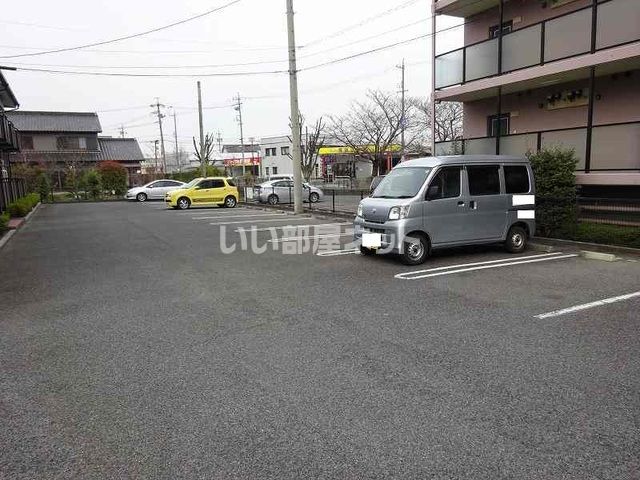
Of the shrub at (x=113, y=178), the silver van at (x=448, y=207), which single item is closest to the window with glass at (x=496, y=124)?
the silver van at (x=448, y=207)

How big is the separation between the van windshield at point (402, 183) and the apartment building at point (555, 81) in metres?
4.62

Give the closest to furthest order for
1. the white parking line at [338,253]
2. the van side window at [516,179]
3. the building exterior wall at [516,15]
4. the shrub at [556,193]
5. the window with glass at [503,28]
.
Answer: the van side window at [516,179], the white parking line at [338,253], the shrub at [556,193], the building exterior wall at [516,15], the window with glass at [503,28]

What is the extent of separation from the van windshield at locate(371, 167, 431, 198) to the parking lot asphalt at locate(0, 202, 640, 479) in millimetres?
1544

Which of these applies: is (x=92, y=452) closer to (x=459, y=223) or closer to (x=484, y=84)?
(x=459, y=223)

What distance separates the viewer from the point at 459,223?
8.54 metres

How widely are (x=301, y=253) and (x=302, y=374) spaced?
5921 mm

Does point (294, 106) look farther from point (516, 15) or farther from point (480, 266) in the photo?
point (480, 266)

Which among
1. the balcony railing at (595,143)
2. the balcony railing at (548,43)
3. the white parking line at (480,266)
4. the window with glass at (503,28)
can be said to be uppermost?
the window with glass at (503,28)

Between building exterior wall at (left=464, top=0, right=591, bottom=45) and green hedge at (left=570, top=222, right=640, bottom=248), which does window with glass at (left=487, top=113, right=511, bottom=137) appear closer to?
building exterior wall at (left=464, top=0, right=591, bottom=45)

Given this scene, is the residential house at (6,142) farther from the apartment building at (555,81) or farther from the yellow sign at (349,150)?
the yellow sign at (349,150)

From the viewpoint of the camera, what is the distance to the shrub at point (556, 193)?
1005 centimetres

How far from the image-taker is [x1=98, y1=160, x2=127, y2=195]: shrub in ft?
117

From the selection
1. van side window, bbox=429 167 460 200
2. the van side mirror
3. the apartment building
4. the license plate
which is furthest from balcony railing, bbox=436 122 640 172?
the license plate

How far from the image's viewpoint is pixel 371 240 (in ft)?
27.7
